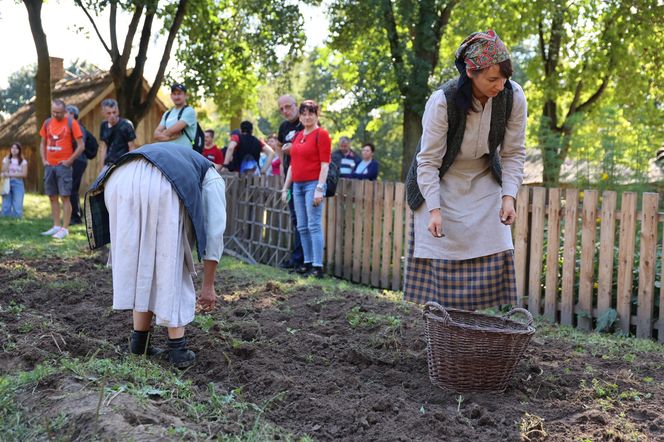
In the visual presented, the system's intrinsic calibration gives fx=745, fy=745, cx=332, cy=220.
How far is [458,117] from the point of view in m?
4.07

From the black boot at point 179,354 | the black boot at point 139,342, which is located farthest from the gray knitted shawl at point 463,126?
the black boot at point 139,342

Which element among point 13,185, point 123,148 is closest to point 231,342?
point 123,148

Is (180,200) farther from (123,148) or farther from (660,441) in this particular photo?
(123,148)

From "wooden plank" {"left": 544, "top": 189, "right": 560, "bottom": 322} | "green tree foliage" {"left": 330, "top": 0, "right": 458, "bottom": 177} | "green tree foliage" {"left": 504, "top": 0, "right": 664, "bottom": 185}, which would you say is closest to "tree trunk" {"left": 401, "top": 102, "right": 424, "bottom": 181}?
"green tree foliage" {"left": 330, "top": 0, "right": 458, "bottom": 177}

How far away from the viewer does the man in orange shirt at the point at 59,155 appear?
10.7 metres

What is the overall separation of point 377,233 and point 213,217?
4810 millimetres

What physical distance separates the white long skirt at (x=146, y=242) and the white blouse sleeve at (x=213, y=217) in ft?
0.59

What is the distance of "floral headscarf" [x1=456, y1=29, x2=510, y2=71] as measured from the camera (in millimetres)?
3816

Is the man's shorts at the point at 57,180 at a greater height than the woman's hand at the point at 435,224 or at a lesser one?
greater

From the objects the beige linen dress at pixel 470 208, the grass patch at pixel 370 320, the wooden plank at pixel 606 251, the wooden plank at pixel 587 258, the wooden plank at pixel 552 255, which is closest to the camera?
the beige linen dress at pixel 470 208

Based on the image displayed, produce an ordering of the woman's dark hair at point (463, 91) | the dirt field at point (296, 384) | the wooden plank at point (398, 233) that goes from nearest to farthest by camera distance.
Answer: the dirt field at point (296, 384) → the woman's dark hair at point (463, 91) → the wooden plank at point (398, 233)

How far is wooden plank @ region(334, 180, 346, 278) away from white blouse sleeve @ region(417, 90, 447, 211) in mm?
5208

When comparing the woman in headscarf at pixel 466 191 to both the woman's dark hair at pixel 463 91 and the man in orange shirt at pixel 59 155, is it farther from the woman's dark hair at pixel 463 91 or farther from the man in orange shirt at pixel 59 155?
the man in orange shirt at pixel 59 155

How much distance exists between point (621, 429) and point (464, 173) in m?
1.58
